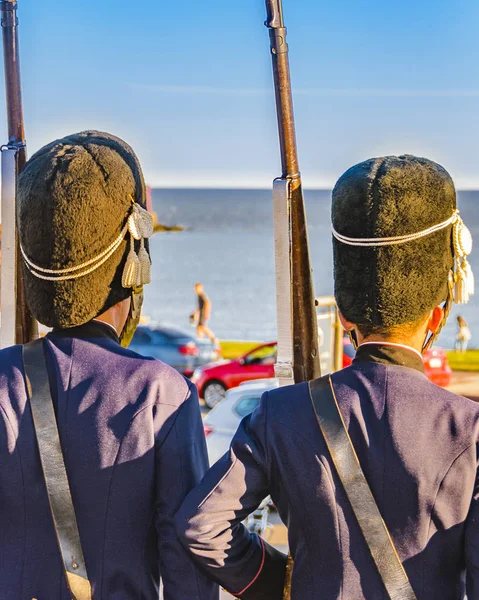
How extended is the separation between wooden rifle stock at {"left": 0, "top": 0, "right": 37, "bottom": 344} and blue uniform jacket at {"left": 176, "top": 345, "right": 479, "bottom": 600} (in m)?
1.08

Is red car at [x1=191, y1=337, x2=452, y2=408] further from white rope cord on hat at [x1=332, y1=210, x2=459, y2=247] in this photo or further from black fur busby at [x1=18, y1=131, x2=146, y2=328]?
white rope cord on hat at [x1=332, y1=210, x2=459, y2=247]

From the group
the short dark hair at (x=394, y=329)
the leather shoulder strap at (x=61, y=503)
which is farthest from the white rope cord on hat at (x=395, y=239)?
the leather shoulder strap at (x=61, y=503)

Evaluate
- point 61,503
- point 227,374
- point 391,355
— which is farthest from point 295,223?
point 227,374

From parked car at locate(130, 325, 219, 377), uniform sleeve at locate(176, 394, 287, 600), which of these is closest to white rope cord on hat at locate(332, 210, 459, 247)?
uniform sleeve at locate(176, 394, 287, 600)

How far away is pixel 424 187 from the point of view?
2.56 meters

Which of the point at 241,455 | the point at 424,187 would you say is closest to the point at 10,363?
the point at 241,455

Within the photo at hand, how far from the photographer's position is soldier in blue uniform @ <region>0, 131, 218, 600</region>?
2.59m

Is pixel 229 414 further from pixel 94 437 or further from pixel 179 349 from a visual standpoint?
pixel 179 349

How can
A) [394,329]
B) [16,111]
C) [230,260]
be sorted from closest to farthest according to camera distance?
1. [394,329]
2. [16,111]
3. [230,260]

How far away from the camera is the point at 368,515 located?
→ 2.39 m

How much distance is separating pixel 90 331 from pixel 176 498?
53 centimetres

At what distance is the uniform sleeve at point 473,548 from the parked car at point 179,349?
16.4 m

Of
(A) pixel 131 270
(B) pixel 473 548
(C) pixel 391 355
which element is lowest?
(B) pixel 473 548

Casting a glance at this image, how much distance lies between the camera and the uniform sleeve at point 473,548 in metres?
2.35
